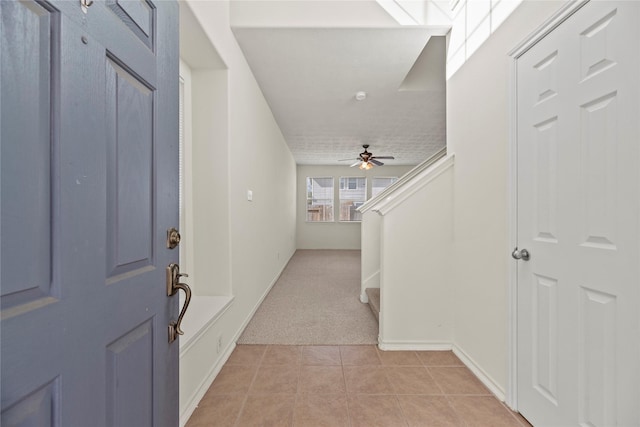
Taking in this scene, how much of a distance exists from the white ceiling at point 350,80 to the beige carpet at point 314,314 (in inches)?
101

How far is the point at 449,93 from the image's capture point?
224 cm

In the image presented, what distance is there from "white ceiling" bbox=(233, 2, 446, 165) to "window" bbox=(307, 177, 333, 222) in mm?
2878

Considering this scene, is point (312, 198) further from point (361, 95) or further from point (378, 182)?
point (361, 95)

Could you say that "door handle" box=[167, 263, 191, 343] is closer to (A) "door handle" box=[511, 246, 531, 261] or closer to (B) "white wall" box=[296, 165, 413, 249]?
(A) "door handle" box=[511, 246, 531, 261]

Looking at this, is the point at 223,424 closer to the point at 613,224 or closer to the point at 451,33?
the point at 613,224

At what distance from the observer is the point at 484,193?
176cm

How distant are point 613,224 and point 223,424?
199 cm

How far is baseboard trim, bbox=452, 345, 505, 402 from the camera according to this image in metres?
1.62

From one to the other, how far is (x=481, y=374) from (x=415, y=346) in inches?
19.3

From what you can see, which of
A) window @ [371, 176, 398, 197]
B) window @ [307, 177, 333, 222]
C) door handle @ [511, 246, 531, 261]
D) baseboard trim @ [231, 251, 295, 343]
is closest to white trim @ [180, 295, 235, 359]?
baseboard trim @ [231, 251, 295, 343]

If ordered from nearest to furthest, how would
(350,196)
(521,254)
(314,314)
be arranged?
(521,254)
(314,314)
(350,196)

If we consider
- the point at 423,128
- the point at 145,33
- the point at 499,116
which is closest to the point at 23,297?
the point at 145,33

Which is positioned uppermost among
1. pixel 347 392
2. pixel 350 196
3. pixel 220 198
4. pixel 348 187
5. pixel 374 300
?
pixel 348 187

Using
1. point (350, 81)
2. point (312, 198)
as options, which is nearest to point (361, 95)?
point (350, 81)
